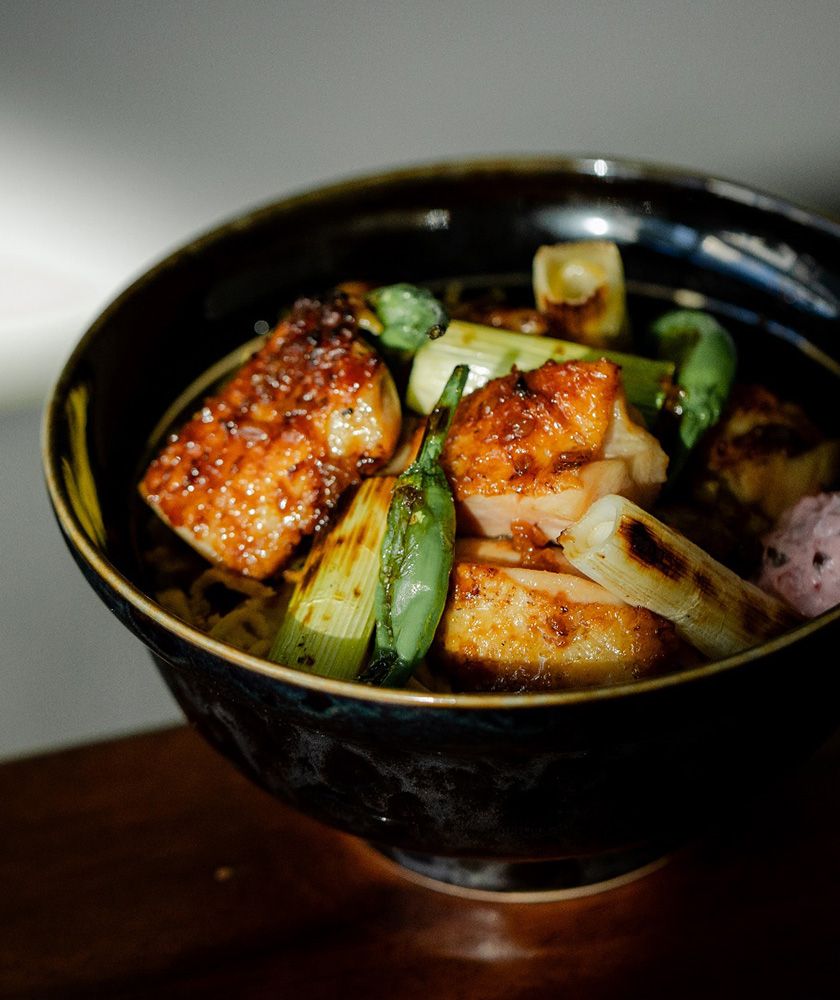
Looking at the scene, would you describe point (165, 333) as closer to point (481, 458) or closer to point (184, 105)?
point (481, 458)

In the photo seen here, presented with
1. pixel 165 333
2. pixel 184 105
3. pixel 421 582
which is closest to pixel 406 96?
pixel 184 105

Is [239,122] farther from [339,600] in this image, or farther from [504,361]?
[339,600]

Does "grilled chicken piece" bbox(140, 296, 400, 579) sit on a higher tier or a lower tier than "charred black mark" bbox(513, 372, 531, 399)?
lower

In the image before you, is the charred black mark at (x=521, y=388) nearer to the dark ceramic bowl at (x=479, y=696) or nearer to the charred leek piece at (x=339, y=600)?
the charred leek piece at (x=339, y=600)

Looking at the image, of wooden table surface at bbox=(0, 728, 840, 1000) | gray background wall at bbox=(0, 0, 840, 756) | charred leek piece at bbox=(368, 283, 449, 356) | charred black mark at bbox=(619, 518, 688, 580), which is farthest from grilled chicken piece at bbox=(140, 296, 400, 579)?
gray background wall at bbox=(0, 0, 840, 756)

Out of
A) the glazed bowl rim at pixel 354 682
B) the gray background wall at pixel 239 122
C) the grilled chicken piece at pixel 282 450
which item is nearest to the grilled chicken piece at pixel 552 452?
the grilled chicken piece at pixel 282 450

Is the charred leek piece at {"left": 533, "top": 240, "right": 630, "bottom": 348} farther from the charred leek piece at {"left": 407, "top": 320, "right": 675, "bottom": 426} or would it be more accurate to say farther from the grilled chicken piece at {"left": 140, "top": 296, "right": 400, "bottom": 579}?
the grilled chicken piece at {"left": 140, "top": 296, "right": 400, "bottom": 579}
